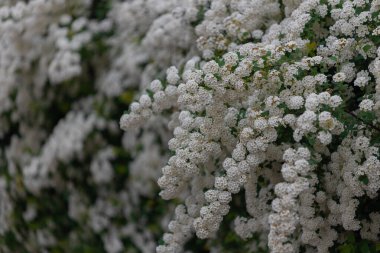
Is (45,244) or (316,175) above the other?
(316,175)

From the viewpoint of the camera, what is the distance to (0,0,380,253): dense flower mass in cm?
226

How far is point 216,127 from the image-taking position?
94.4 inches

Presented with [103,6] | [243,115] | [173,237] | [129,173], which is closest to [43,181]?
[129,173]

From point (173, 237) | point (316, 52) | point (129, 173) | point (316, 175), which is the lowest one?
point (129, 173)

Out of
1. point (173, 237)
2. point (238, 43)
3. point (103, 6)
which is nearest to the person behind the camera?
point (173, 237)

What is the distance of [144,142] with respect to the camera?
13.9ft

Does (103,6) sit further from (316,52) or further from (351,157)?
(351,157)

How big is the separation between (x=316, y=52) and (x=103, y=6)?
2.32 metres

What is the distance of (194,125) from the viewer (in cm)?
243

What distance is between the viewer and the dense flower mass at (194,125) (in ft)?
7.43

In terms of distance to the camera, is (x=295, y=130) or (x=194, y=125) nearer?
(x=295, y=130)

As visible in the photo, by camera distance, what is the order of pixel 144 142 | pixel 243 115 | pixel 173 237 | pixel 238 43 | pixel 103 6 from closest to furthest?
1. pixel 243 115
2. pixel 173 237
3. pixel 238 43
4. pixel 144 142
5. pixel 103 6

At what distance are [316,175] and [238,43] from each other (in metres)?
0.77

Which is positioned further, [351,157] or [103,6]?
[103,6]
